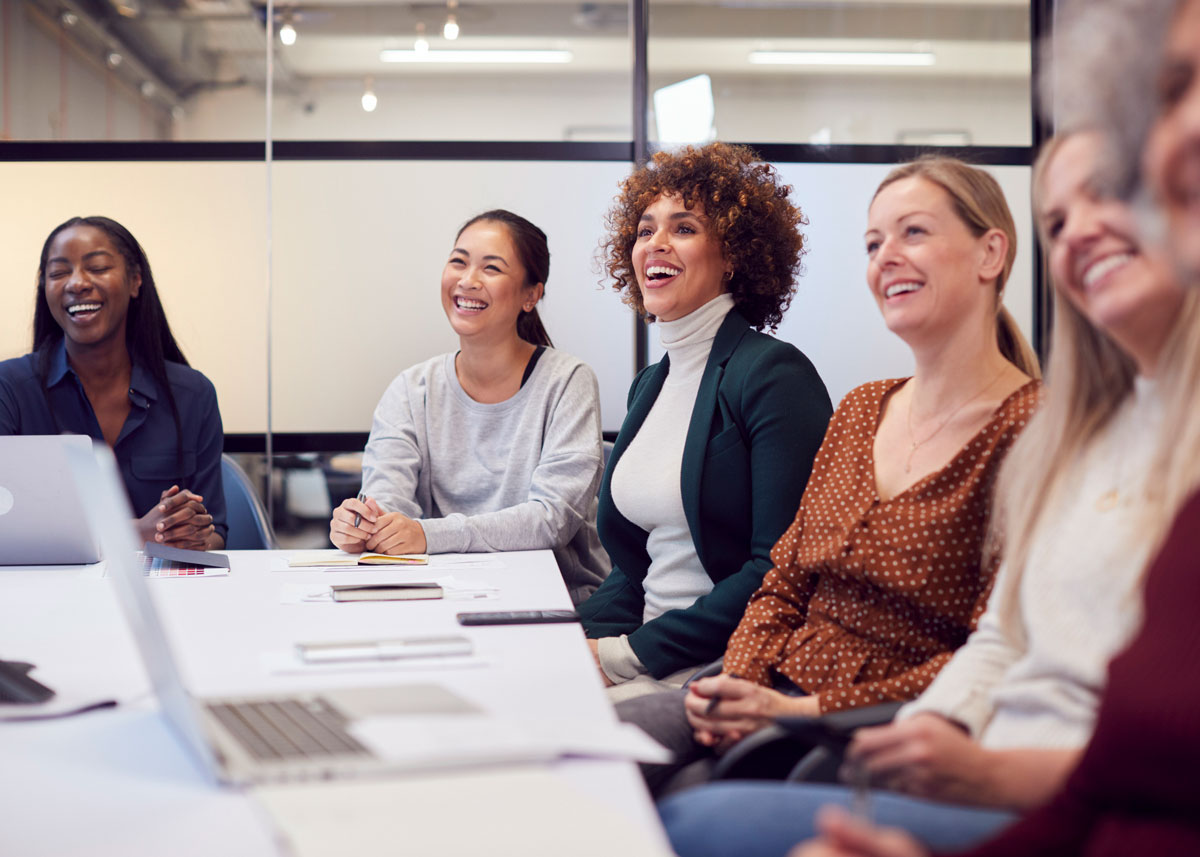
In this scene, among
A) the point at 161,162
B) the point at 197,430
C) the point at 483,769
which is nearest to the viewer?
the point at 483,769

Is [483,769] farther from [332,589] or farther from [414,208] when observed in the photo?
[414,208]

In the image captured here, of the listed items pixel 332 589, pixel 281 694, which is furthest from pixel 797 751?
pixel 332 589

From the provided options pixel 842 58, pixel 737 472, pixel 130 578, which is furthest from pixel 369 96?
pixel 130 578

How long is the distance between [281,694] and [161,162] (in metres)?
3.01

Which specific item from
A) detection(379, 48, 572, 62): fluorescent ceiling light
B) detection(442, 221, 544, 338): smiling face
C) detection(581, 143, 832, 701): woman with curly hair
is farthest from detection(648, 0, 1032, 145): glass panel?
detection(581, 143, 832, 701): woman with curly hair

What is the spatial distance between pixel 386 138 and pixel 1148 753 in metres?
3.40

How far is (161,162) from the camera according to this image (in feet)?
12.3

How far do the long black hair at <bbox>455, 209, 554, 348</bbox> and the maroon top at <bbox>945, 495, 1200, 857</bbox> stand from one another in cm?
229

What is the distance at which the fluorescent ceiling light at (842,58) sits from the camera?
3822 millimetres

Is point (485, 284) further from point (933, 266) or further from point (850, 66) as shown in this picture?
point (850, 66)

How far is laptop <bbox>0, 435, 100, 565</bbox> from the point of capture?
203cm

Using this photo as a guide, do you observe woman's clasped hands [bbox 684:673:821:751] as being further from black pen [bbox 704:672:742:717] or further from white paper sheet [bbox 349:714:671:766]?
white paper sheet [bbox 349:714:671:766]

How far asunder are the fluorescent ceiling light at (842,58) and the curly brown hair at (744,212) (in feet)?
4.69

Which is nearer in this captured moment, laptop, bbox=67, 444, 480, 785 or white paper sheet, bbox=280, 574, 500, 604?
laptop, bbox=67, 444, 480, 785
